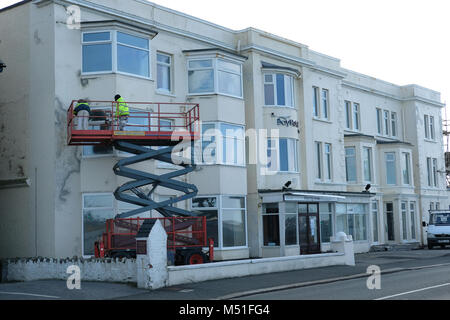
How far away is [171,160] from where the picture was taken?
70.1 feet

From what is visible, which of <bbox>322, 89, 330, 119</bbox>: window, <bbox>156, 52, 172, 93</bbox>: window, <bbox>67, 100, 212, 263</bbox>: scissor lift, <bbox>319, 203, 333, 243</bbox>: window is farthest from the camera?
<bbox>322, 89, 330, 119</bbox>: window

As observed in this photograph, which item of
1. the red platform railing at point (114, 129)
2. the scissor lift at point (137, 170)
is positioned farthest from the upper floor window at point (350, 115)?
the scissor lift at point (137, 170)

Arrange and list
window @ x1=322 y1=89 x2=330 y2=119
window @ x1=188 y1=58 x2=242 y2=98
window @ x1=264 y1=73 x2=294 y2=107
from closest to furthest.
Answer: window @ x1=188 y1=58 x2=242 y2=98, window @ x1=264 y1=73 x2=294 y2=107, window @ x1=322 y1=89 x2=330 y2=119

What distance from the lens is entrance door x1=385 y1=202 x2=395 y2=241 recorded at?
1460 inches

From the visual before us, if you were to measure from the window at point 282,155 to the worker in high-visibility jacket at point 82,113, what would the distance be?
9.71 meters

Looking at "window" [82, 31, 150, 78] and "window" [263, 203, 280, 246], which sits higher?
"window" [82, 31, 150, 78]

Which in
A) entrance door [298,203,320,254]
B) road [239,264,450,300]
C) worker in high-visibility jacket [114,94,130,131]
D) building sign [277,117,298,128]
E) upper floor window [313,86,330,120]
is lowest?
road [239,264,450,300]

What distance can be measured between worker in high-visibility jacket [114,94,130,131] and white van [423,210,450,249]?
21446 mm

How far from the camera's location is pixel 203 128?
2478 centimetres

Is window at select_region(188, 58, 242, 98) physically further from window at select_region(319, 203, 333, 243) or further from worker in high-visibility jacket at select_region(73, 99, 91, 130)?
window at select_region(319, 203, 333, 243)

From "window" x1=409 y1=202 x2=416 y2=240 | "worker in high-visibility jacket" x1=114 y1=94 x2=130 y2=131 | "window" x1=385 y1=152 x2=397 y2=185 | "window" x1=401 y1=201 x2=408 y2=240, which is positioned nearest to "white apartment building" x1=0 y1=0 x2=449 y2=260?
"worker in high-visibility jacket" x1=114 y1=94 x2=130 y2=131

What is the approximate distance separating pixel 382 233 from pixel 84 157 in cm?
2090
